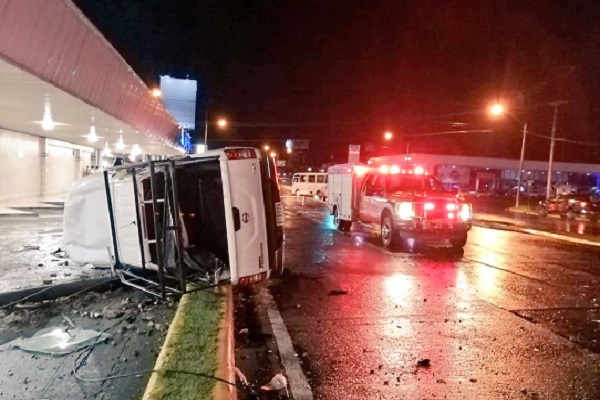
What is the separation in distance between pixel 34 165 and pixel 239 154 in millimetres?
16952

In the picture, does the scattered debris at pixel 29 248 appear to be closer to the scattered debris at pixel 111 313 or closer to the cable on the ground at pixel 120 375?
the scattered debris at pixel 111 313

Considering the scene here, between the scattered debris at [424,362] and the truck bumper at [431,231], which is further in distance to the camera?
the truck bumper at [431,231]

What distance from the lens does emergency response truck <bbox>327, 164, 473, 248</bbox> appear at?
14797mm

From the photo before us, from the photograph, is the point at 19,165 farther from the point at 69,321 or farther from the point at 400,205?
the point at 69,321

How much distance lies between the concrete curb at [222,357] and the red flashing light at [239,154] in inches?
75.8

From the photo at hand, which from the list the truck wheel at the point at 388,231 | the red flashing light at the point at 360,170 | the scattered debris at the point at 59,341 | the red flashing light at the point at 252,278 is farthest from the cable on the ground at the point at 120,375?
the red flashing light at the point at 360,170

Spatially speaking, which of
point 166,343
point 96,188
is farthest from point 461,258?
point 166,343

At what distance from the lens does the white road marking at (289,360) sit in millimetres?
5266

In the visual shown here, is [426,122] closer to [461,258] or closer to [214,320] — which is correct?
[461,258]

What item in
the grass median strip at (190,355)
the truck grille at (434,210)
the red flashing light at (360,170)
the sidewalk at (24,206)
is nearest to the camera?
the grass median strip at (190,355)

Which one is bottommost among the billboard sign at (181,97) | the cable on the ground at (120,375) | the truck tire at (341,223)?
the truck tire at (341,223)

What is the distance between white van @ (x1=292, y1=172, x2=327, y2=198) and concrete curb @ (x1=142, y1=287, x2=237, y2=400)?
39.7m

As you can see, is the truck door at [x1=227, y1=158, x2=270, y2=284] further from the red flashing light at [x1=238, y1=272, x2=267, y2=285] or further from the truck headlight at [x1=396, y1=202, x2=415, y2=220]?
the truck headlight at [x1=396, y1=202, x2=415, y2=220]

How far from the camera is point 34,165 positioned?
70.3 feet
